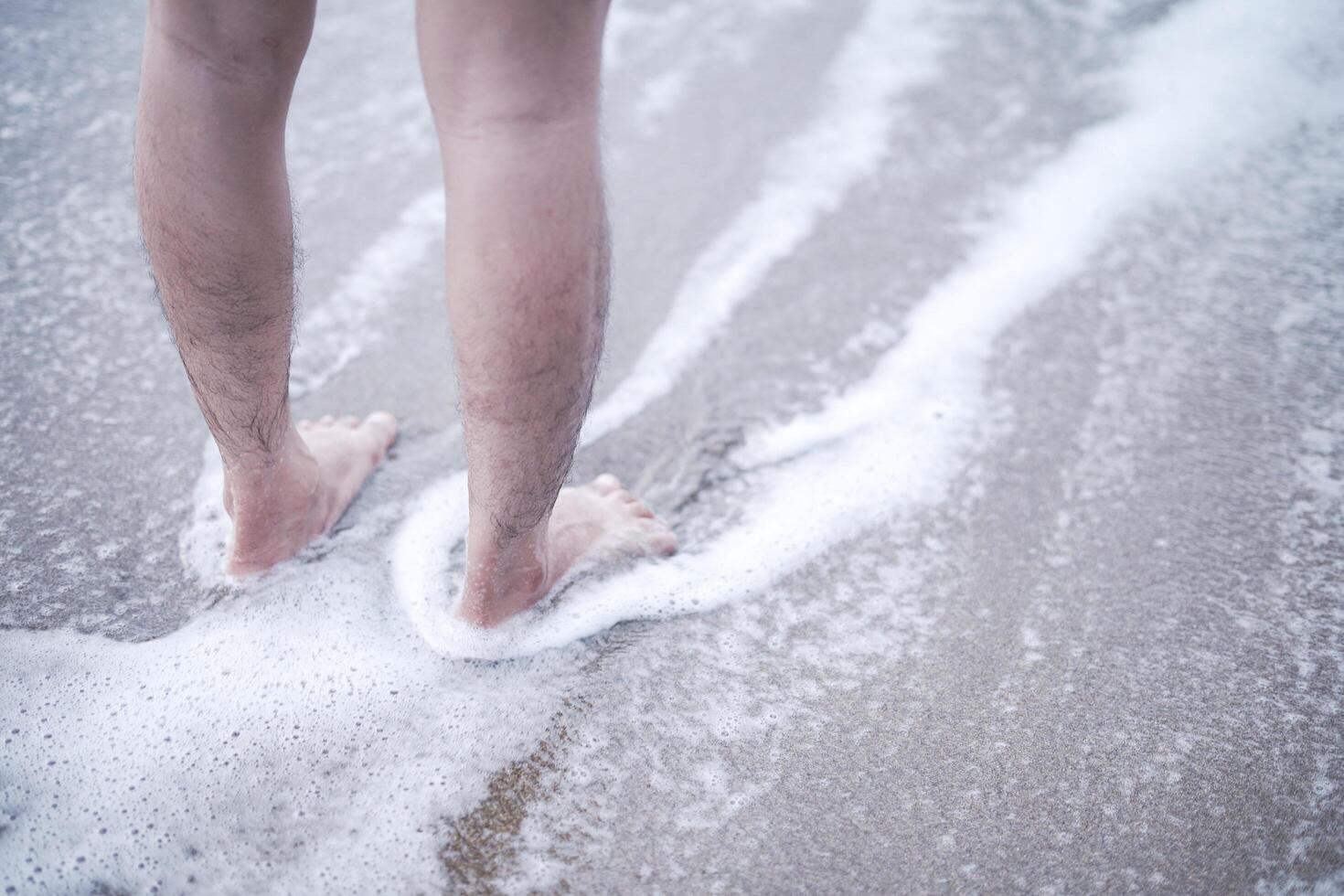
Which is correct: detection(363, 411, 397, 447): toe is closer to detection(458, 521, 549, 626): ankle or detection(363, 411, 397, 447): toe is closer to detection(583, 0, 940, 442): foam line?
detection(583, 0, 940, 442): foam line

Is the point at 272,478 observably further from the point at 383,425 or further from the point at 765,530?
the point at 765,530

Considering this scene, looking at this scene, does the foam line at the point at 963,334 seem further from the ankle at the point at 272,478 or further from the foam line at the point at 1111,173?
the ankle at the point at 272,478

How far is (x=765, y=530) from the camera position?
4.59 feet

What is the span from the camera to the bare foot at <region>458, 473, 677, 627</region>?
3.80 feet

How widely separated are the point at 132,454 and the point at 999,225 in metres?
1.75

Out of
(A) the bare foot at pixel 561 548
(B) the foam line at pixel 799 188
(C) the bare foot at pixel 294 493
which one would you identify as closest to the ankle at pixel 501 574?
(A) the bare foot at pixel 561 548

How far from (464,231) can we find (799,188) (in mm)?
1317

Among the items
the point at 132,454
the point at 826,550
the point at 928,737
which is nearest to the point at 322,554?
the point at 132,454

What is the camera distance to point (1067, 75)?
2428mm

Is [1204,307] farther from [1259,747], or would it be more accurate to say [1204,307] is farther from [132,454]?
[132,454]

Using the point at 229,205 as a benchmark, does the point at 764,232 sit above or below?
below

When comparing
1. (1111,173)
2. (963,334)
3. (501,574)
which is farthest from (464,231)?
(1111,173)

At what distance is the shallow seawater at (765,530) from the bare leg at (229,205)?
268mm

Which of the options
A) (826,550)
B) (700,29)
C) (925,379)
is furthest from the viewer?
(700,29)
